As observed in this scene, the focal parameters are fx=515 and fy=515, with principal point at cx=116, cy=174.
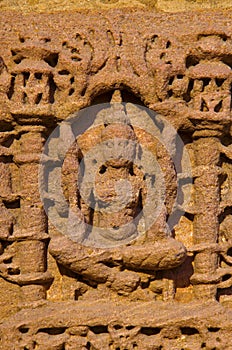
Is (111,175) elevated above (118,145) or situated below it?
below

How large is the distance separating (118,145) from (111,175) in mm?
152

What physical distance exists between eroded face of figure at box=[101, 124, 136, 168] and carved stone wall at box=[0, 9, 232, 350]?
0.02 m

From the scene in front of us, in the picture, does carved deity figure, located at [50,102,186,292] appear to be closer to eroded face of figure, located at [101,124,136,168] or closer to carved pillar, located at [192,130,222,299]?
eroded face of figure, located at [101,124,136,168]

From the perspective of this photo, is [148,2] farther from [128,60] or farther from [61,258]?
[61,258]

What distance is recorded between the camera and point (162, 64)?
249 centimetres

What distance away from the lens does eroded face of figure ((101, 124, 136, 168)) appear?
2.48 m

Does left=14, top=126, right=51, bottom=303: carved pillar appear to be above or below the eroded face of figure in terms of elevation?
below

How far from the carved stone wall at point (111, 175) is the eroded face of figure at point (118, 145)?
15 mm

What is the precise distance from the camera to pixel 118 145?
2.48 metres

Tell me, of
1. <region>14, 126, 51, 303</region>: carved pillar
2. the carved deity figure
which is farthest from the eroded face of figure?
<region>14, 126, 51, 303</region>: carved pillar

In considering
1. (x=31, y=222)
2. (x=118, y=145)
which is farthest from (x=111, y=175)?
(x=31, y=222)

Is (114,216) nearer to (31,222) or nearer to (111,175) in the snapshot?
(111,175)

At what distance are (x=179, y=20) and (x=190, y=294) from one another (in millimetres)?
1377

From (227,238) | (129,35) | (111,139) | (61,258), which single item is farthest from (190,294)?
(129,35)
